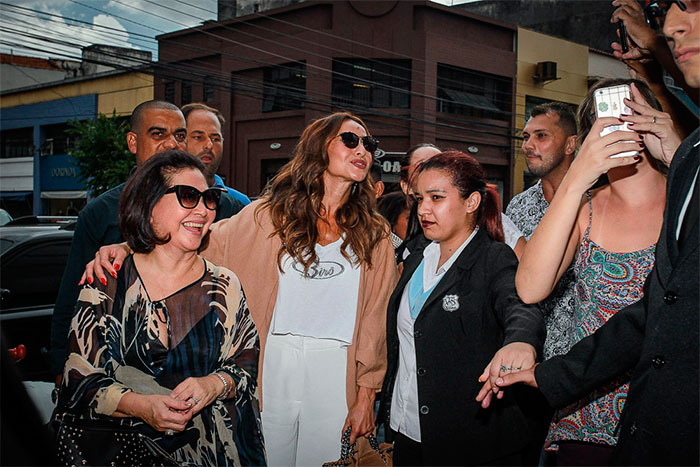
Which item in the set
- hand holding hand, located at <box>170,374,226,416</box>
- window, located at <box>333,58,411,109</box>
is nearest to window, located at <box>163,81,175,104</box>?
window, located at <box>333,58,411,109</box>

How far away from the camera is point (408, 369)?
2.98 meters

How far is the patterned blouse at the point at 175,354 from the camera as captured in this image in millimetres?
2375

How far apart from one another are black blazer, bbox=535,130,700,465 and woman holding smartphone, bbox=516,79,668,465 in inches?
13.9

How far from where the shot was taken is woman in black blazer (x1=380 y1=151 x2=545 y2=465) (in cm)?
273

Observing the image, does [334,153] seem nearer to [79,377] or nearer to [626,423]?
[79,377]

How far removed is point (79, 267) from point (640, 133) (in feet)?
9.83

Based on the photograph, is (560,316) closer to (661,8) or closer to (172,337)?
(661,8)

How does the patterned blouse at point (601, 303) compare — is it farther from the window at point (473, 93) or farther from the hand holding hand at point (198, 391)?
the window at point (473, 93)

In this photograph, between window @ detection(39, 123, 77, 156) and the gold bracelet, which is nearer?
the gold bracelet

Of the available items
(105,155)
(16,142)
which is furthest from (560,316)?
(16,142)

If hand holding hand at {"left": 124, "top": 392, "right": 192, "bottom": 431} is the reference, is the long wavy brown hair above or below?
above

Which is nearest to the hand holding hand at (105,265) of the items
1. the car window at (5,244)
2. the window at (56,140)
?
the car window at (5,244)

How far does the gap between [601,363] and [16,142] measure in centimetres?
3873

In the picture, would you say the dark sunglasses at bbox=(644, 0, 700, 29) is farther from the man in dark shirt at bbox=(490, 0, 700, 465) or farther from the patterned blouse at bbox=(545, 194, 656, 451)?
the patterned blouse at bbox=(545, 194, 656, 451)
